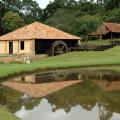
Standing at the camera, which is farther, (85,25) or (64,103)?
(85,25)

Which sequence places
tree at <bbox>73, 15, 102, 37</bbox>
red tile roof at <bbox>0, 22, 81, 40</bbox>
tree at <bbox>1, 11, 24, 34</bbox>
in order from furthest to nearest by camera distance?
tree at <bbox>1, 11, 24, 34</bbox> < tree at <bbox>73, 15, 102, 37</bbox> < red tile roof at <bbox>0, 22, 81, 40</bbox>

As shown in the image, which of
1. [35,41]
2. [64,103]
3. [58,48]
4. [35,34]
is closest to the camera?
[64,103]

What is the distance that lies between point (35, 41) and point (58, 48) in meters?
4.93

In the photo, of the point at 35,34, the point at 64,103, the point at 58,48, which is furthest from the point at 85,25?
the point at 64,103

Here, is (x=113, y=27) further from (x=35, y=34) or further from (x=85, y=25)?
(x=35, y=34)

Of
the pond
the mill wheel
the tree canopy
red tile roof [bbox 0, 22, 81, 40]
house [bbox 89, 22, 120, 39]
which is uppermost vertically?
the tree canopy

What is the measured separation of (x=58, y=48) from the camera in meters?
38.7

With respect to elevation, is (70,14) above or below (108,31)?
above

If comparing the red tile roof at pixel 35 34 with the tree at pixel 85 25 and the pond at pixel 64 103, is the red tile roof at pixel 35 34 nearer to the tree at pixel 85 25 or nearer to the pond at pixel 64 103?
the tree at pixel 85 25

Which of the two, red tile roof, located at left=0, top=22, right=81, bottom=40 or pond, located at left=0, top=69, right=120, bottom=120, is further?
red tile roof, located at left=0, top=22, right=81, bottom=40

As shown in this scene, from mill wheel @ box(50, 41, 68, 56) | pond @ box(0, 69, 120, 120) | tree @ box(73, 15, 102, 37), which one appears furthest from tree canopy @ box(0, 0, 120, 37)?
pond @ box(0, 69, 120, 120)

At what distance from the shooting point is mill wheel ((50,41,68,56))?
1467 inches

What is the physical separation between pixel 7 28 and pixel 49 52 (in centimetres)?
2411

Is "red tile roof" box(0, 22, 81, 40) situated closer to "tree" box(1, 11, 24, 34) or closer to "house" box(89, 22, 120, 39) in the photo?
"tree" box(1, 11, 24, 34)
